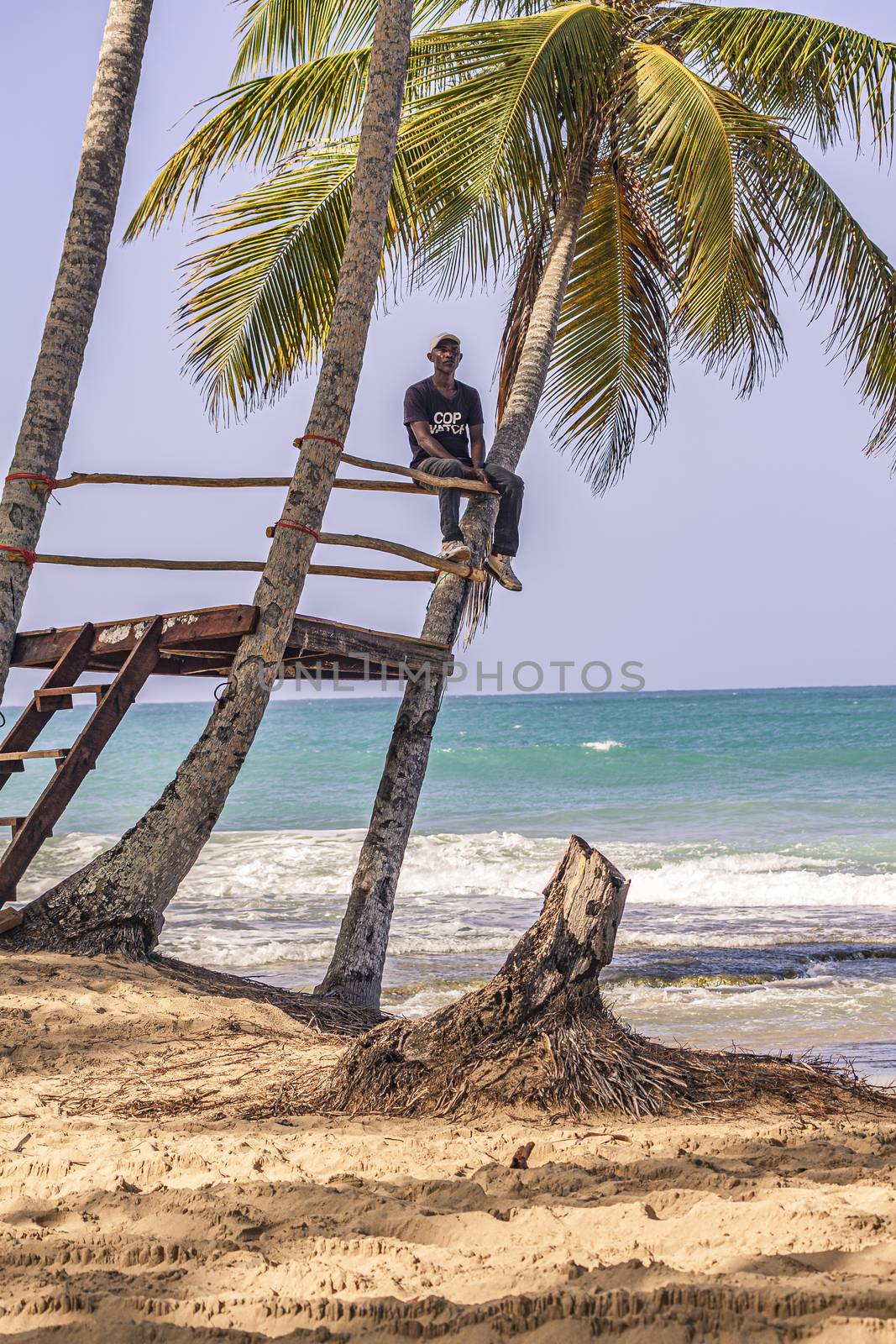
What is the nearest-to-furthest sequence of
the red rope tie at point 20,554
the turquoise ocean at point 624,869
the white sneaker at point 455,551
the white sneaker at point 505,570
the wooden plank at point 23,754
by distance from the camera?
the red rope tie at point 20,554 → the wooden plank at point 23,754 → the white sneaker at point 455,551 → the white sneaker at point 505,570 → the turquoise ocean at point 624,869

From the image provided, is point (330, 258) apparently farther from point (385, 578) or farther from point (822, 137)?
point (822, 137)

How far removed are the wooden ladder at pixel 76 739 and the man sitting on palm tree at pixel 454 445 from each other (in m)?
2.04

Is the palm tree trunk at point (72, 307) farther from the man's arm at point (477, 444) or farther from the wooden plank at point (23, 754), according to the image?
the man's arm at point (477, 444)

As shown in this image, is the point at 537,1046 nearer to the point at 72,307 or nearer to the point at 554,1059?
the point at 554,1059

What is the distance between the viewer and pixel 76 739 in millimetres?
6012

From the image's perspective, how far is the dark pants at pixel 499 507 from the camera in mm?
7016

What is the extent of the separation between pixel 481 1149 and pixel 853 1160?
43.3 inches

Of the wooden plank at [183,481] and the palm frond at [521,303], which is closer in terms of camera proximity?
the wooden plank at [183,481]

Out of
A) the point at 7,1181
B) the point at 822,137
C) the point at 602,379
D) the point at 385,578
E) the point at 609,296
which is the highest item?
the point at 822,137

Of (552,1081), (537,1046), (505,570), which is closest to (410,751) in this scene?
(505,570)

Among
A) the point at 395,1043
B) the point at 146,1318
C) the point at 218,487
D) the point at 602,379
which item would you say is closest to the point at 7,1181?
the point at 146,1318

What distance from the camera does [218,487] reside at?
659 cm

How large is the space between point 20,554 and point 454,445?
2.91m

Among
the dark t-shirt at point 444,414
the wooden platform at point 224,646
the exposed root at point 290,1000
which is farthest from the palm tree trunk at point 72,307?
the dark t-shirt at point 444,414
